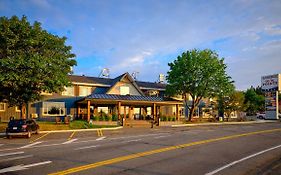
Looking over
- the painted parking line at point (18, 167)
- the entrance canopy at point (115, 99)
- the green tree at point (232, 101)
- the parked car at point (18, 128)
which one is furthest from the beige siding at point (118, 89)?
the painted parking line at point (18, 167)

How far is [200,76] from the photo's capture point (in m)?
52.1

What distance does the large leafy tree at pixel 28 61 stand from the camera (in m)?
26.4

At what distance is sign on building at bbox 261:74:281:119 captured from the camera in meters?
72.1

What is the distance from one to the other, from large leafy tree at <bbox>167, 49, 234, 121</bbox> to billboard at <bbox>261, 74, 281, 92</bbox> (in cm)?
2521

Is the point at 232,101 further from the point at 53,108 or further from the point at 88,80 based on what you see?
the point at 53,108

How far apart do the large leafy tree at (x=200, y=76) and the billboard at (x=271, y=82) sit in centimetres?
2521

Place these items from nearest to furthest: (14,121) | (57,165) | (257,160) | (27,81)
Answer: (57,165) → (257,160) → (14,121) → (27,81)

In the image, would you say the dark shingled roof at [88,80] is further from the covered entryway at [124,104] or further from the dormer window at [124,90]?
the covered entryway at [124,104]

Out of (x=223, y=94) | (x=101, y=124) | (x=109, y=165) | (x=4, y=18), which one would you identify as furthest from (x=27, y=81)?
(x=223, y=94)

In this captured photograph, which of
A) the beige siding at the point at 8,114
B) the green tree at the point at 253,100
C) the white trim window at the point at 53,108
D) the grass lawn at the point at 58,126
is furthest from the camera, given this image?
the green tree at the point at 253,100

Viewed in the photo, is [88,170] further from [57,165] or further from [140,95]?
[140,95]

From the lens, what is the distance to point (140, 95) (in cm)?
4953

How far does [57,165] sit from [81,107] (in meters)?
35.7

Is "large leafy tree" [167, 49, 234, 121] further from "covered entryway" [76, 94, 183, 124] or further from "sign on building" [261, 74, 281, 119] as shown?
"sign on building" [261, 74, 281, 119]
